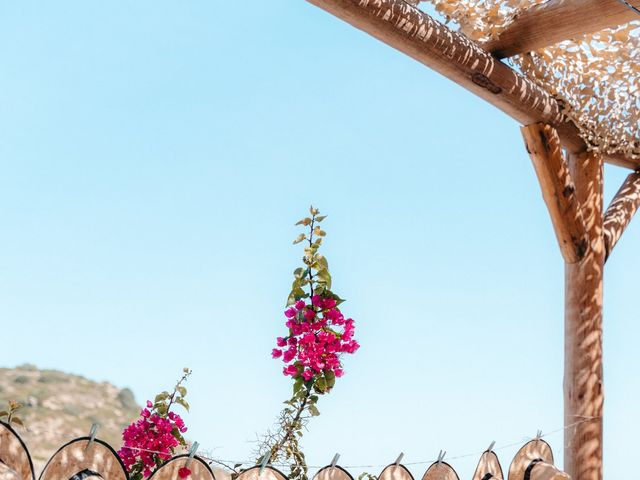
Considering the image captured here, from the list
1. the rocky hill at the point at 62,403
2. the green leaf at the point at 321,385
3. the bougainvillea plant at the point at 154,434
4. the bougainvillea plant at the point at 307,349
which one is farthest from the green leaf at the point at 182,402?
the rocky hill at the point at 62,403

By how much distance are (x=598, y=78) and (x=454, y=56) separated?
0.86m

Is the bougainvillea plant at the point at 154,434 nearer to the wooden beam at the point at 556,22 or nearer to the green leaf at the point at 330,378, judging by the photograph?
the green leaf at the point at 330,378

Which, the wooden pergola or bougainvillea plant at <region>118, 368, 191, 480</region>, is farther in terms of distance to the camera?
the wooden pergola

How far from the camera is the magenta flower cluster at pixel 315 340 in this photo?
1.96m

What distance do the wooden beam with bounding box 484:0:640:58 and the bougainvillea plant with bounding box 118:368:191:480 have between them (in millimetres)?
1562

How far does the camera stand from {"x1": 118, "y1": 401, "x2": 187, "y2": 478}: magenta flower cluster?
1906 mm

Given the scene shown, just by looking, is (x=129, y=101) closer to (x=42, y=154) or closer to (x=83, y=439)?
(x=42, y=154)

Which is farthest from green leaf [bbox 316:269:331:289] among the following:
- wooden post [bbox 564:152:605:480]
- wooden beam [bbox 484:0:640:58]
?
wooden post [bbox 564:152:605:480]

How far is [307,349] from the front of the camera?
6.47 feet

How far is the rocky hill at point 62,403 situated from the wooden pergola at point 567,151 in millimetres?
7973

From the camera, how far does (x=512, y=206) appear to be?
24.9 feet

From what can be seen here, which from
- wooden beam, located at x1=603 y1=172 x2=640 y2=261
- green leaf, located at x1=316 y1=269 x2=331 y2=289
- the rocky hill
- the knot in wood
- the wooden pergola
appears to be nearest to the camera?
green leaf, located at x1=316 y1=269 x2=331 y2=289

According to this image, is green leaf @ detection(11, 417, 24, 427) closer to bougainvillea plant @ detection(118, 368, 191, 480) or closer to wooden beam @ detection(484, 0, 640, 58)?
bougainvillea plant @ detection(118, 368, 191, 480)

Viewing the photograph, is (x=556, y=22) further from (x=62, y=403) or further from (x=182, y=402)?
(x=62, y=403)
